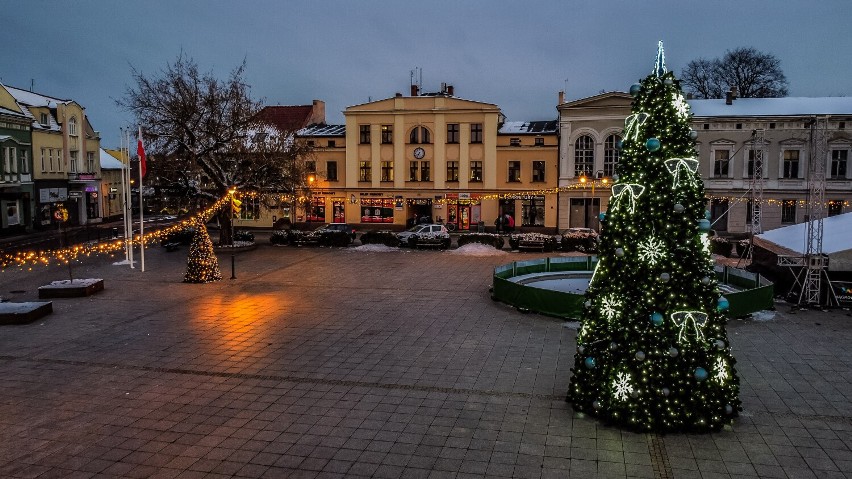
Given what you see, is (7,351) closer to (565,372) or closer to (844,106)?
(565,372)

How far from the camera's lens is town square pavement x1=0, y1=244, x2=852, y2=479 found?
8828 mm

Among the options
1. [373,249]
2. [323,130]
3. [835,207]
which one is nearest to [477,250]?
[373,249]

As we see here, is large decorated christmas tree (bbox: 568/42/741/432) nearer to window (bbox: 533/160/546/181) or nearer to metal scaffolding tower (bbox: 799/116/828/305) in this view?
metal scaffolding tower (bbox: 799/116/828/305)

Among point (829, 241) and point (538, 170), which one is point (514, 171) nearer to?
point (538, 170)

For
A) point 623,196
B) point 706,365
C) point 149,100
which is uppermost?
point 149,100

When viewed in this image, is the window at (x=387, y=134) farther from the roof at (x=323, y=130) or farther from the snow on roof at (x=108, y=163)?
the snow on roof at (x=108, y=163)

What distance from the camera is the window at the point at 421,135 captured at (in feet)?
154

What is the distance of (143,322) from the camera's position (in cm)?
1747

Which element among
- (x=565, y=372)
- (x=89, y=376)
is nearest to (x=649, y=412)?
(x=565, y=372)

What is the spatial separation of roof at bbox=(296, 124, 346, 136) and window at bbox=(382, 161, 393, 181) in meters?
4.09

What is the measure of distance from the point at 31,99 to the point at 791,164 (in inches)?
2138

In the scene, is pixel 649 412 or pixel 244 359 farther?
pixel 244 359

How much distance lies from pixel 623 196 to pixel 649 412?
3.37 meters

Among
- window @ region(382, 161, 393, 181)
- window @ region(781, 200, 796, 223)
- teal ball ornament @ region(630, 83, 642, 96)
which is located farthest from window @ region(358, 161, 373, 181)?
teal ball ornament @ region(630, 83, 642, 96)
